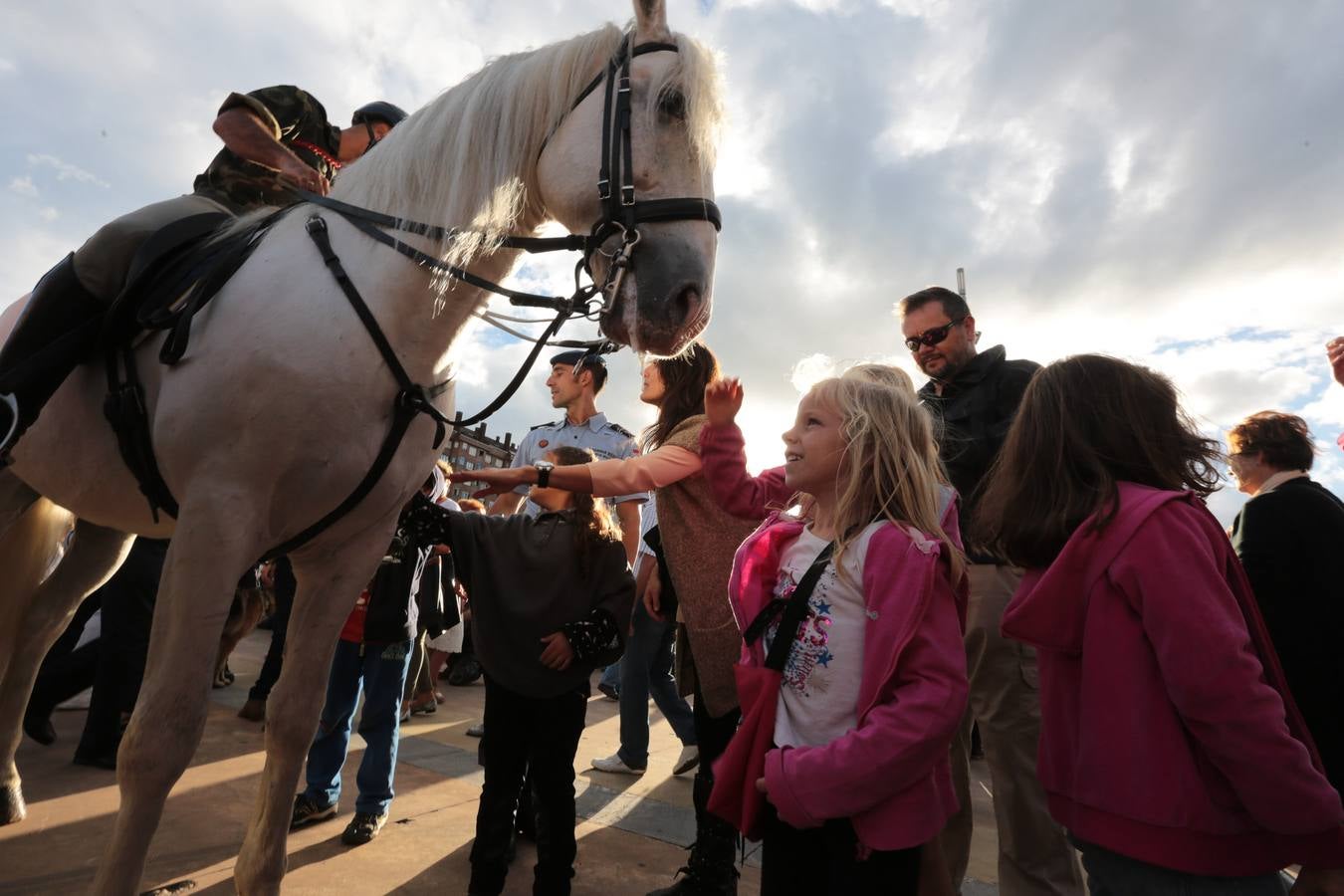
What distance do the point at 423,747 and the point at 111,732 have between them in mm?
1620

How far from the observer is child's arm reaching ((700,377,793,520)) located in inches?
88.3

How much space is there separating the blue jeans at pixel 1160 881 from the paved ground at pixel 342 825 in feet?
4.07

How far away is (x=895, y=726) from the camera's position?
4.29 ft

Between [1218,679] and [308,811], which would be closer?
[1218,679]

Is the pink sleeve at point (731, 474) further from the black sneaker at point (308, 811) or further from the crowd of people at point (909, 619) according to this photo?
the black sneaker at point (308, 811)

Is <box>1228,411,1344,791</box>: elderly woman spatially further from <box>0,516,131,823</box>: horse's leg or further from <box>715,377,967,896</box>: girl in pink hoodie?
<box>0,516,131,823</box>: horse's leg

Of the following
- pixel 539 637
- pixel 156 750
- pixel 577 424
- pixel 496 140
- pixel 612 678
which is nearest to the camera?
pixel 156 750

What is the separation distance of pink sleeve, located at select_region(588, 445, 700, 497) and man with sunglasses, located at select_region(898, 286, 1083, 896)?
933 millimetres

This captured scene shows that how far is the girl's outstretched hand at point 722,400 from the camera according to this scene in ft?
7.33

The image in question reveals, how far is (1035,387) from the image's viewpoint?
1678 mm

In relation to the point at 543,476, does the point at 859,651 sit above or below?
below

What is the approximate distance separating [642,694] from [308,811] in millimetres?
1808

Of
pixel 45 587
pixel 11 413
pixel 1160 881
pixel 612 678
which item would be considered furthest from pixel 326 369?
pixel 612 678

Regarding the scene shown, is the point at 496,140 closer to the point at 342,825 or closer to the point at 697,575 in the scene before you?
the point at 697,575
